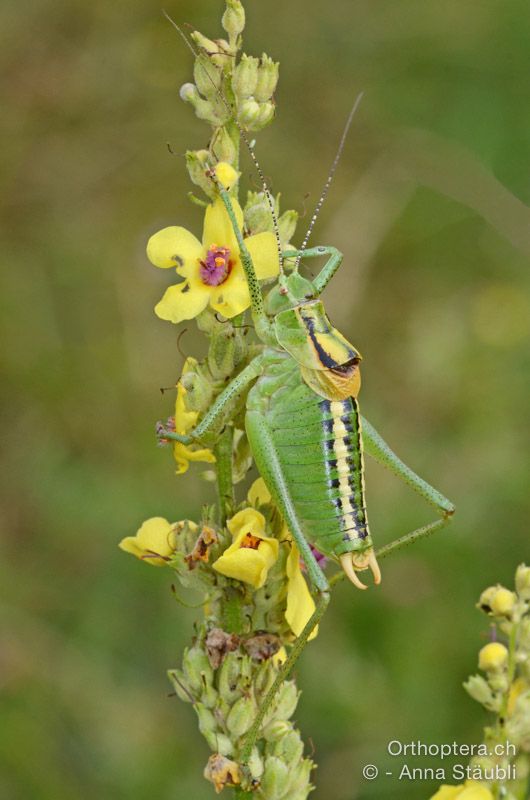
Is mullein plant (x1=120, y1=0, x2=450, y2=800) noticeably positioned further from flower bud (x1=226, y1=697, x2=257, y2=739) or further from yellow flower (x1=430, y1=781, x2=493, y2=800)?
yellow flower (x1=430, y1=781, x2=493, y2=800)

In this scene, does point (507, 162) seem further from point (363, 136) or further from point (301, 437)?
point (301, 437)

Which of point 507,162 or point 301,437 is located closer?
point 301,437

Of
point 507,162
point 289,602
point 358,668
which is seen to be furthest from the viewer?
point 507,162

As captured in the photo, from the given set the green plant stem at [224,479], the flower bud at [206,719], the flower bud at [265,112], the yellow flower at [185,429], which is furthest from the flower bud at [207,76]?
the flower bud at [206,719]

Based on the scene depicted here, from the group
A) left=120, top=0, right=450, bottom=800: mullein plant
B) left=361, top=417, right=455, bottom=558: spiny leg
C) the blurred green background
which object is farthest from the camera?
the blurred green background

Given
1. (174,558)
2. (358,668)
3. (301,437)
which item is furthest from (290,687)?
(358,668)

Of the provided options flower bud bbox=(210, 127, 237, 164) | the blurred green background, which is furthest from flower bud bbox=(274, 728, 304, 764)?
the blurred green background
